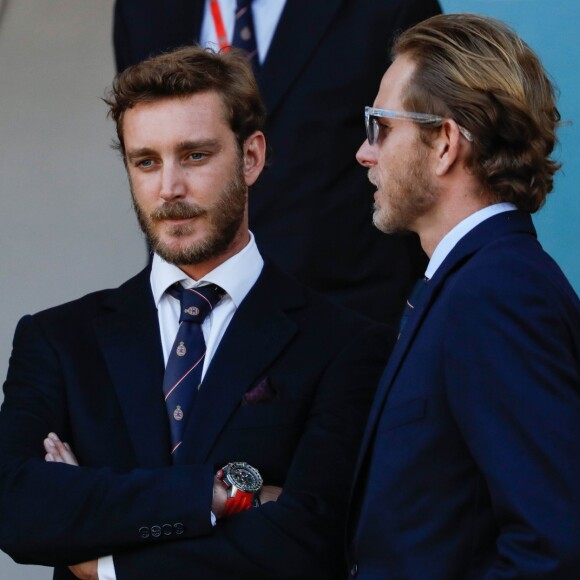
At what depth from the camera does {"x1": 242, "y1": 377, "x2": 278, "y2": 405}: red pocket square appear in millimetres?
3020

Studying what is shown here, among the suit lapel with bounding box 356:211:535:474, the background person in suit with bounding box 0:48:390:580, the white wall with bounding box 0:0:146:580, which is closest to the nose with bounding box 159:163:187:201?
the background person in suit with bounding box 0:48:390:580

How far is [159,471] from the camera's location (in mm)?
2891

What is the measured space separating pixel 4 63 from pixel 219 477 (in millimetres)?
2334

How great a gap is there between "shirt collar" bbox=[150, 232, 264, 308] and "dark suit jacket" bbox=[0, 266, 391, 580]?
0.03m

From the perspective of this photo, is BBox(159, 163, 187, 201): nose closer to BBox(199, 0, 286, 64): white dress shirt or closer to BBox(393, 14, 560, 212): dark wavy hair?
BBox(393, 14, 560, 212): dark wavy hair

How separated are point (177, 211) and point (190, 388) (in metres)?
0.38

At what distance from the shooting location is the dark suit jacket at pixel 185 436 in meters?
2.84

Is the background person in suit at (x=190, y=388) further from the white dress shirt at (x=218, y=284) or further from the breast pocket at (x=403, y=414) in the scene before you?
the breast pocket at (x=403, y=414)

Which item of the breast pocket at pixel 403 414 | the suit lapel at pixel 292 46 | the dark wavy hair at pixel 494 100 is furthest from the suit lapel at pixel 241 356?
the suit lapel at pixel 292 46

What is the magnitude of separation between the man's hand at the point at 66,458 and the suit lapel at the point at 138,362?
0.13m

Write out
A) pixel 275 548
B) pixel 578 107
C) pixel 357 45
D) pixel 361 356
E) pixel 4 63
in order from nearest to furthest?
pixel 275 548
pixel 361 356
pixel 357 45
pixel 578 107
pixel 4 63

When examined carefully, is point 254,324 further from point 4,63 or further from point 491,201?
point 4,63

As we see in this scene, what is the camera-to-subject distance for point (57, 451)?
2.98 metres

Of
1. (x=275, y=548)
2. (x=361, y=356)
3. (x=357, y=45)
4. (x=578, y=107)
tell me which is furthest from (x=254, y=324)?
(x=578, y=107)
